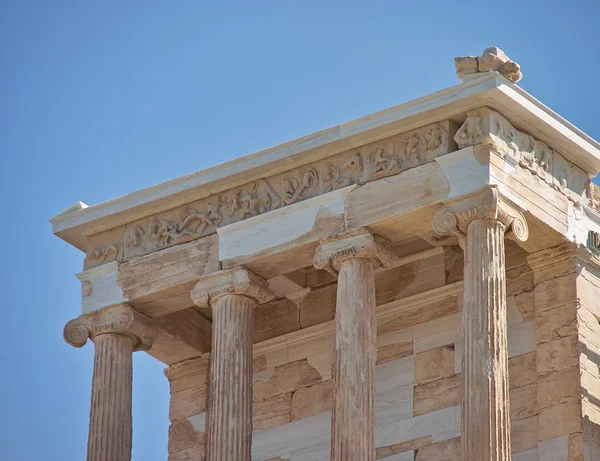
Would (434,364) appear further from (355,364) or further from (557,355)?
(355,364)

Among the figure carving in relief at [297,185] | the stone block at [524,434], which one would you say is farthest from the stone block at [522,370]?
the figure carving in relief at [297,185]

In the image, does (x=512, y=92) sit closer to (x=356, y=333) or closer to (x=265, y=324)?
(x=356, y=333)

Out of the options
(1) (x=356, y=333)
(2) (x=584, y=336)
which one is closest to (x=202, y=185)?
(1) (x=356, y=333)

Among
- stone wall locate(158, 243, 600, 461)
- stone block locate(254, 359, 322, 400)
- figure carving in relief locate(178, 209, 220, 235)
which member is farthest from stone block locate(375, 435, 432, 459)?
figure carving in relief locate(178, 209, 220, 235)

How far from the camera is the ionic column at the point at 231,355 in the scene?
1189 inches

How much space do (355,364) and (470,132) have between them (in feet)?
11.5

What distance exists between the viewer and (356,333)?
29.6 metres

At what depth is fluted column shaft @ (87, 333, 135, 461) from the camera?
31312 millimetres

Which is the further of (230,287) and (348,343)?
(230,287)

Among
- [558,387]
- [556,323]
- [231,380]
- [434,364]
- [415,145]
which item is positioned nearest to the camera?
[558,387]

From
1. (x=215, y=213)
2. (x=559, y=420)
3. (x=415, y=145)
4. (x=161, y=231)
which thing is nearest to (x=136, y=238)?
(x=161, y=231)

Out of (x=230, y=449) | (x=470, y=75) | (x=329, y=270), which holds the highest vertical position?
(x=470, y=75)

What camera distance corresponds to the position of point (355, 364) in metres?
29.4

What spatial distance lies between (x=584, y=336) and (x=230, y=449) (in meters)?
5.08
